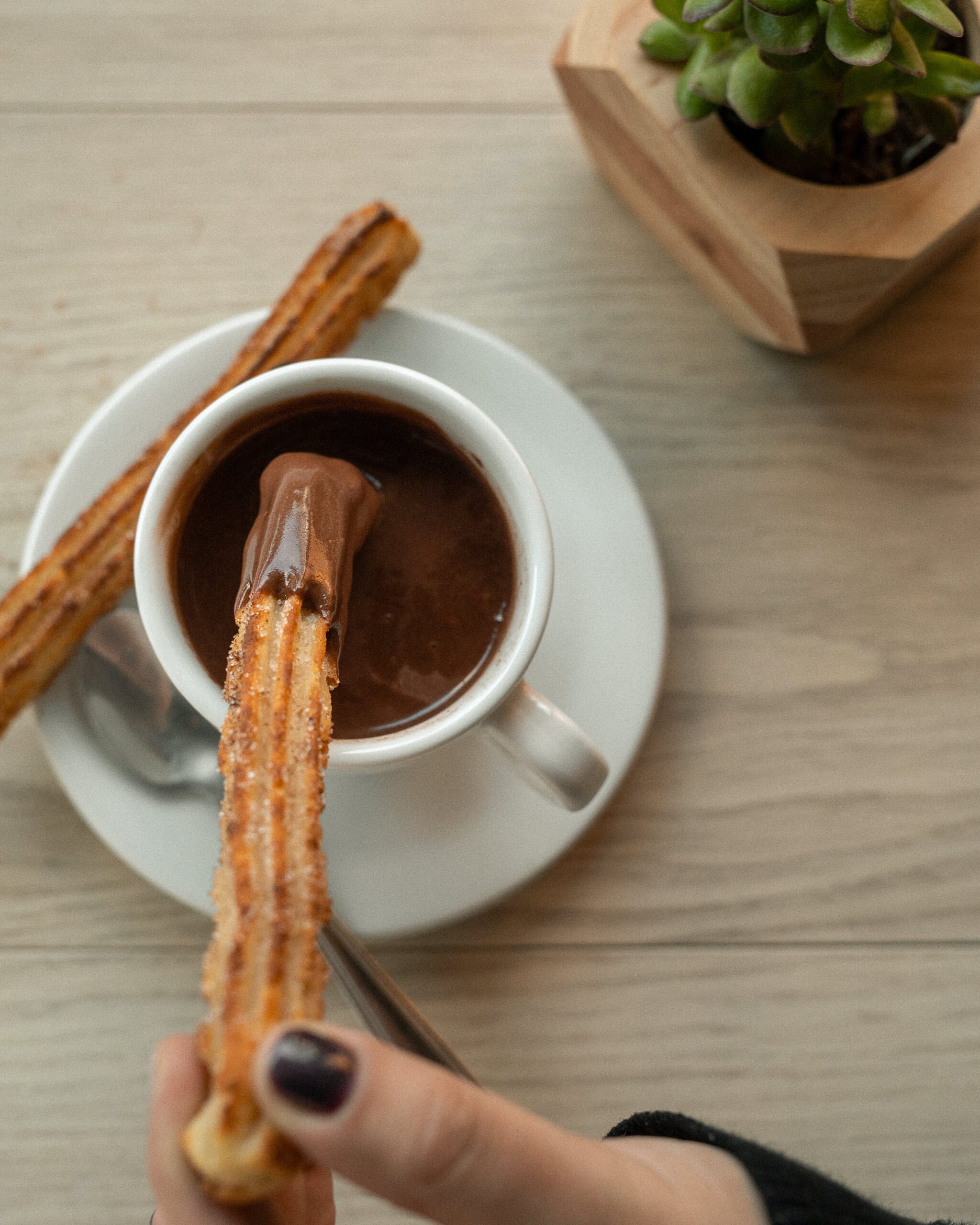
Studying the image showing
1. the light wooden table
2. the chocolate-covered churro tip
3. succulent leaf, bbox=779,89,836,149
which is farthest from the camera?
the light wooden table

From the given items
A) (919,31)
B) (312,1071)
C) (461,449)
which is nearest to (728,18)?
(919,31)

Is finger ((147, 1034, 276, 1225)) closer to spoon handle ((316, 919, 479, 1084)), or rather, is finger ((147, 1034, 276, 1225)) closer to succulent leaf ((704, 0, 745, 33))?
spoon handle ((316, 919, 479, 1084))

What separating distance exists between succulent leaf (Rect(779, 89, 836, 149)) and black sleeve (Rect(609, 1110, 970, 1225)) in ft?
2.33

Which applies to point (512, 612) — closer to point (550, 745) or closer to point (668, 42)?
point (550, 745)

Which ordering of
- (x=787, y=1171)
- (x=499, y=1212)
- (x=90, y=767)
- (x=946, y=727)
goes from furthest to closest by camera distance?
(x=946, y=727), (x=90, y=767), (x=787, y=1171), (x=499, y=1212)

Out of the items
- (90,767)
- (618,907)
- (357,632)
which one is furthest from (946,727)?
(90,767)

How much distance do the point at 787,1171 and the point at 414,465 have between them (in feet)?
1.80

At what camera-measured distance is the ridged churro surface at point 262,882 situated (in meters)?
0.47

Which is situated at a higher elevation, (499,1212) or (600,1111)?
(499,1212)

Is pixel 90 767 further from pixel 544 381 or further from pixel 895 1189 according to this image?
pixel 895 1189

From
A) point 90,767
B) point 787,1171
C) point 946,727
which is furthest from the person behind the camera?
point 946,727

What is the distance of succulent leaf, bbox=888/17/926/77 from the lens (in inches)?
25.3

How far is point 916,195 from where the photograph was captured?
75 cm

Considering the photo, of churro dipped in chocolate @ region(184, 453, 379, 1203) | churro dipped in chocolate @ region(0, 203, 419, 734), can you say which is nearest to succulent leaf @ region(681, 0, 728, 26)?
churro dipped in chocolate @ region(0, 203, 419, 734)
